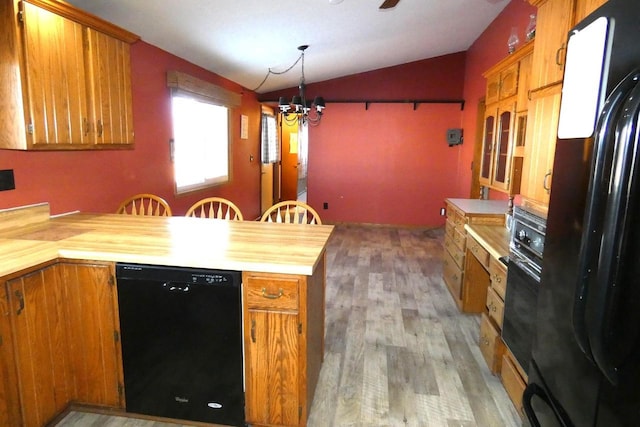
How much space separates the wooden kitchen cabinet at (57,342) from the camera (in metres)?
1.64

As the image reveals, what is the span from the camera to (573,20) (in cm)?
166

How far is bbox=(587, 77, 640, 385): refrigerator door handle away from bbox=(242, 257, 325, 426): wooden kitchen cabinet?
1.09 metres

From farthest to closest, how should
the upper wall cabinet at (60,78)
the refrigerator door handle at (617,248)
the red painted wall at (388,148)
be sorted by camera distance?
the red painted wall at (388,148)
the upper wall cabinet at (60,78)
the refrigerator door handle at (617,248)

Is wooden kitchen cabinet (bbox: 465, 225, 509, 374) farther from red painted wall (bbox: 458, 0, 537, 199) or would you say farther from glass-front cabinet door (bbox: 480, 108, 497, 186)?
red painted wall (bbox: 458, 0, 537, 199)

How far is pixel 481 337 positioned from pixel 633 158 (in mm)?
2198

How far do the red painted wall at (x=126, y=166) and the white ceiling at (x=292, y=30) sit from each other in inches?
10.4

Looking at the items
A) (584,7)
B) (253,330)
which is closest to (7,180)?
(253,330)

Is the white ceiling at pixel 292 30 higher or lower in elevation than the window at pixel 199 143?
higher

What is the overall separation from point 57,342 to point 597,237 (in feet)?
6.99

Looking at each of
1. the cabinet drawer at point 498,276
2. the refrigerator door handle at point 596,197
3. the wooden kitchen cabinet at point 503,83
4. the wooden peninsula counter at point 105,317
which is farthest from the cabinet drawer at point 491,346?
the wooden kitchen cabinet at point 503,83

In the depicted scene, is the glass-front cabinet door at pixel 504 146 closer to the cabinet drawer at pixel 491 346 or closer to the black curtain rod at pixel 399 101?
the cabinet drawer at pixel 491 346

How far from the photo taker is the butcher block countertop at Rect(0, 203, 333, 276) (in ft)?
5.60

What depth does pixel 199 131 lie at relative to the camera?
4.84m

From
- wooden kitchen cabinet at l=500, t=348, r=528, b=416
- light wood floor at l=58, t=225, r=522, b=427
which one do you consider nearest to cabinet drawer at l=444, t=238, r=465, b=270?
light wood floor at l=58, t=225, r=522, b=427
